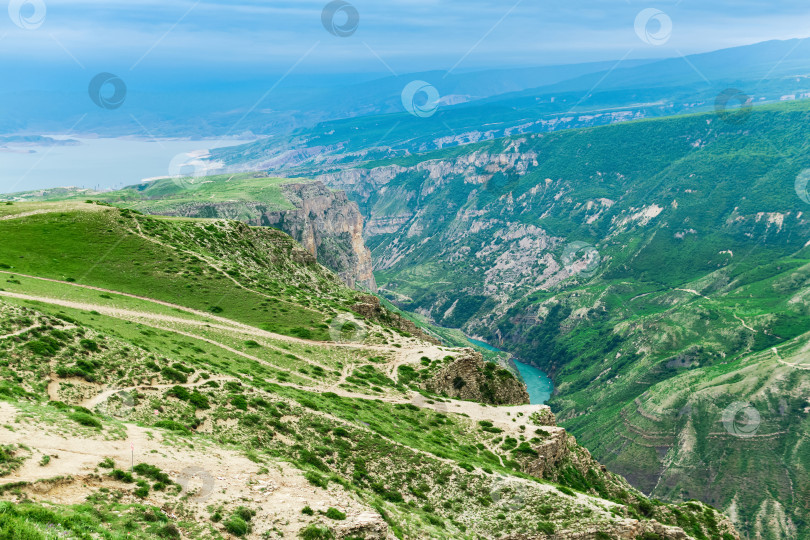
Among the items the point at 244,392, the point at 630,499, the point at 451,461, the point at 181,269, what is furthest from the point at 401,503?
the point at 181,269

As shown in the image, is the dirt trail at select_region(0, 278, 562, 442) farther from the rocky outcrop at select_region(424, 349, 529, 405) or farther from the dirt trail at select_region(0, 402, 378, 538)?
the dirt trail at select_region(0, 402, 378, 538)

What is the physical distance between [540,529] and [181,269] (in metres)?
70.8

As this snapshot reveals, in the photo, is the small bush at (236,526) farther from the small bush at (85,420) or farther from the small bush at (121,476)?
the small bush at (85,420)

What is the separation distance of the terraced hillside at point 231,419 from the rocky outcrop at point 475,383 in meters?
0.50

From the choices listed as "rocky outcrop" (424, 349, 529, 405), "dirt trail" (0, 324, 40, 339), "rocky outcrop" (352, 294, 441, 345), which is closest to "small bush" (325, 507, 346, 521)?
"dirt trail" (0, 324, 40, 339)

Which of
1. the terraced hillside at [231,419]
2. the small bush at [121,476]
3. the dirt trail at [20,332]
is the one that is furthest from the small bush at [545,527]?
the dirt trail at [20,332]

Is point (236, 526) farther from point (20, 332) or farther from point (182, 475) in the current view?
point (20, 332)

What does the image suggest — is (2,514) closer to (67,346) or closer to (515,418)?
(67,346)

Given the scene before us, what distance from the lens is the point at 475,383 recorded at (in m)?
88.2

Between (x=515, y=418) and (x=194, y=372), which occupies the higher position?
(x=515, y=418)

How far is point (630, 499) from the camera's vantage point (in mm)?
76375

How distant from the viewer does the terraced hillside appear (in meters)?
30.2

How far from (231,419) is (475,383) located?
165ft

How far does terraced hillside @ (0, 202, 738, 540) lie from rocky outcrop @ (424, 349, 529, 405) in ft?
1.65
